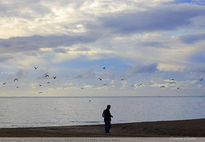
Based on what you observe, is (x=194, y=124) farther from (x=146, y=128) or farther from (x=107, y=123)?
(x=107, y=123)

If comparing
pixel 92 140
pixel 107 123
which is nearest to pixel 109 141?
pixel 92 140

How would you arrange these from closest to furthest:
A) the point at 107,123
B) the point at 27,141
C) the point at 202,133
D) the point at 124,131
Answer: the point at 27,141
the point at 107,123
the point at 202,133
the point at 124,131

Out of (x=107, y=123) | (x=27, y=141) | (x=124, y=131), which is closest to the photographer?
(x=27, y=141)

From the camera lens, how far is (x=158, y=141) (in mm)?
22250

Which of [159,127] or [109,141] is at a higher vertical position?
[159,127]

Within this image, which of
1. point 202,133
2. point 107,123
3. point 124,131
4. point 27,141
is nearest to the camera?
point 27,141

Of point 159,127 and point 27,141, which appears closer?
point 27,141

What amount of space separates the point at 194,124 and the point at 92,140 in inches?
659

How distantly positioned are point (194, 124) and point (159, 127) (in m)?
3.43

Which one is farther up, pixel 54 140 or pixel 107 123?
pixel 107 123

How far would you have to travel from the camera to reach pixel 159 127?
35.4 metres

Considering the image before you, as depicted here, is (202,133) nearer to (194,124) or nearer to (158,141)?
(194,124)

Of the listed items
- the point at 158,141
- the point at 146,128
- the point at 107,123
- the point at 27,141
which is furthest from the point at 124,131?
the point at 27,141

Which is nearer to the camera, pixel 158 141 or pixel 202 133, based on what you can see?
pixel 158 141
